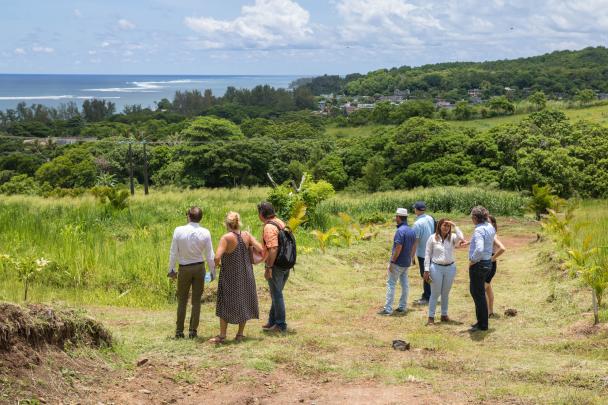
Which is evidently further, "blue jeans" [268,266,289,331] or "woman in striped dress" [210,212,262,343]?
"blue jeans" [268,266,289,331]

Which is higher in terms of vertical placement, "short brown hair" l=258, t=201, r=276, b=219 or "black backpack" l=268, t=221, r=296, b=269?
"short brown hair" l=258, t=201, r=276, b=219

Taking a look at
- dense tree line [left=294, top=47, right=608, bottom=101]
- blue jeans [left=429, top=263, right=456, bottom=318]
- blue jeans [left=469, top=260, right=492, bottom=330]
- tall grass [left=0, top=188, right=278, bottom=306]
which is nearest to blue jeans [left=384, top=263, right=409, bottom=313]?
blue jeans [left=429, top=263, right=456, bottom=318]

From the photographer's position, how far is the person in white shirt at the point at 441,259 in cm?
887

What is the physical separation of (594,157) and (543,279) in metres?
25.7

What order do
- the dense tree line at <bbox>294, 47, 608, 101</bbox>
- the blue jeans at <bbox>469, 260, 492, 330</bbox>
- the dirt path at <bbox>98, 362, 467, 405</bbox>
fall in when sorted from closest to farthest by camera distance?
the dirt path at <bbox>98, 362, 467, 405</bbox>, the blue jeans at <bbox>469, 260, 492, 330</bbox>, the dense tree line at <bbox>294, 47, 608, 101</bbox>

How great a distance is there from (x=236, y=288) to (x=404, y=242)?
9.48 ft

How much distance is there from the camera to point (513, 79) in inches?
4744

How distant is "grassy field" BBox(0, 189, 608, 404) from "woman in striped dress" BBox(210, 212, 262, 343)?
12.6 inches

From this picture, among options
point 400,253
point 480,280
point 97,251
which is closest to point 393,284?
point 400,253

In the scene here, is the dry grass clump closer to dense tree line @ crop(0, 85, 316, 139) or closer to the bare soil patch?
the bare soil patch

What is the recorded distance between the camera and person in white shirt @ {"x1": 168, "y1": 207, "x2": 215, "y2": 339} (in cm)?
750

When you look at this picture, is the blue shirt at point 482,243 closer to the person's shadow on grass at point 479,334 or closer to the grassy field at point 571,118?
the person's shadow on grass at point 479,334

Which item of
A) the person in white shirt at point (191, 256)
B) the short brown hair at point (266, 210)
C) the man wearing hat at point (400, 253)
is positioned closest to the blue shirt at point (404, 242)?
the man wearing hat at point (400, 253)

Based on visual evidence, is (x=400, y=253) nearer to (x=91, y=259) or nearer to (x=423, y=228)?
(x=423, y=228)
